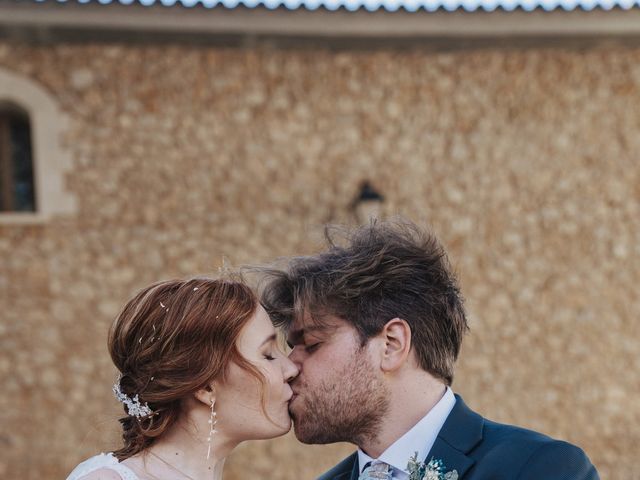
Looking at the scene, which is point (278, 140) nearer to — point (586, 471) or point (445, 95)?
point (445, 95)

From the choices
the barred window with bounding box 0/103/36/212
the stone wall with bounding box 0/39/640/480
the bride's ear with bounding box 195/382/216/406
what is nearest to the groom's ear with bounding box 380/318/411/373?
the bride's ear with bounding box 195/382/216/406

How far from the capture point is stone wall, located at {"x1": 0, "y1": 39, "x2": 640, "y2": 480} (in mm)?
6895

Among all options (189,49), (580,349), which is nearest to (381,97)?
(189,49)

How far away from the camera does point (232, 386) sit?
2.49 metres

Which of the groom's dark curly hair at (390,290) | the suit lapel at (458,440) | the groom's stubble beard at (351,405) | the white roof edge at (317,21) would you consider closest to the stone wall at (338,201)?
the white roof edge at (317,21)

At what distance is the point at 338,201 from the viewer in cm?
730

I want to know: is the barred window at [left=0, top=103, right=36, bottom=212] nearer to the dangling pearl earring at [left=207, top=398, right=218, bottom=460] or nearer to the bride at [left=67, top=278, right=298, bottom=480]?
the bride at [left=67, top=278, right=298, bottom=480]

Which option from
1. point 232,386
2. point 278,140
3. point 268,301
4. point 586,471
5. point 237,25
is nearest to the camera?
point 586,471

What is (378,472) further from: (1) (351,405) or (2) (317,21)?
(2) (317,21)

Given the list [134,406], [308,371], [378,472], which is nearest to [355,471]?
[378,472]

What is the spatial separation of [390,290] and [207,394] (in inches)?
26.6

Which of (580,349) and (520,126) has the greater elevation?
(520,126)

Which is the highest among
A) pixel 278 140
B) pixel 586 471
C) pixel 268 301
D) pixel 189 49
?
pixel 189 49

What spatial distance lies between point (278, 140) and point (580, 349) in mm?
3469
